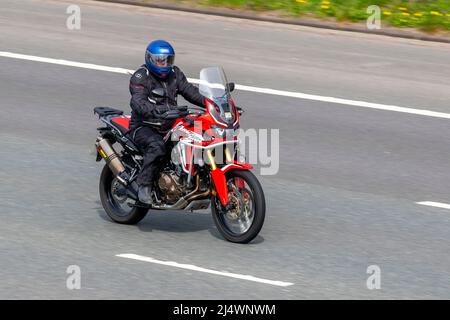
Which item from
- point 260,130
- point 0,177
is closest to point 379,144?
point 260,130

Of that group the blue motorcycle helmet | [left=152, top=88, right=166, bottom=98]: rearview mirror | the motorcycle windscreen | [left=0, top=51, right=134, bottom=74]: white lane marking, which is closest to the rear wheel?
[left=152, top=88, right=166, bottom=98]: rearview mirror

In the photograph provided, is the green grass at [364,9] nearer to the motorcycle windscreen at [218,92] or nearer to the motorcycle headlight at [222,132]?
the motorcycle windscreen at [218,92]

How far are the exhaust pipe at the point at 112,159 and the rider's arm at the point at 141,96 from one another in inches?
24.4

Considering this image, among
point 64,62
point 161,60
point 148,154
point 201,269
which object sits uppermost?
point 161,60

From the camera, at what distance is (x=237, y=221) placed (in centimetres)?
1116

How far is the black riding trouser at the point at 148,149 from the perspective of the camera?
37.1 feet

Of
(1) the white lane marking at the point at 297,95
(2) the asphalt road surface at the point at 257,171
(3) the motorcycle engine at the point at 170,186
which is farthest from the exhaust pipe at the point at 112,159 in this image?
(1) the white lane marking at the point at 297,95

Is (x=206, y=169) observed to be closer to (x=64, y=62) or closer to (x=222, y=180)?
(x=222, y=180)

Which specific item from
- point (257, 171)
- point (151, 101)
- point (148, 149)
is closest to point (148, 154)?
point (148, 149)

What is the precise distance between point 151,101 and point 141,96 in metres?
0.13

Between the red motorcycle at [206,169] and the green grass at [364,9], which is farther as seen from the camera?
the green grass at [364,9]

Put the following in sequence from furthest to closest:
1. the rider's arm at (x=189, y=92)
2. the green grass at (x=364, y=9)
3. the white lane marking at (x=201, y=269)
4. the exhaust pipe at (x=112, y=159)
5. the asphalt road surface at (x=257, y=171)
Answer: the green grass at (x=364, y=9) < the exhaust pipe at (x=112, y=159) < the rider's arm at (x=189, y=92) < the asphalt road surface at (x=257, y=171) < the white lane marking at (x=201, y=269)

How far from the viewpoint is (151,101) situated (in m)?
11.5
